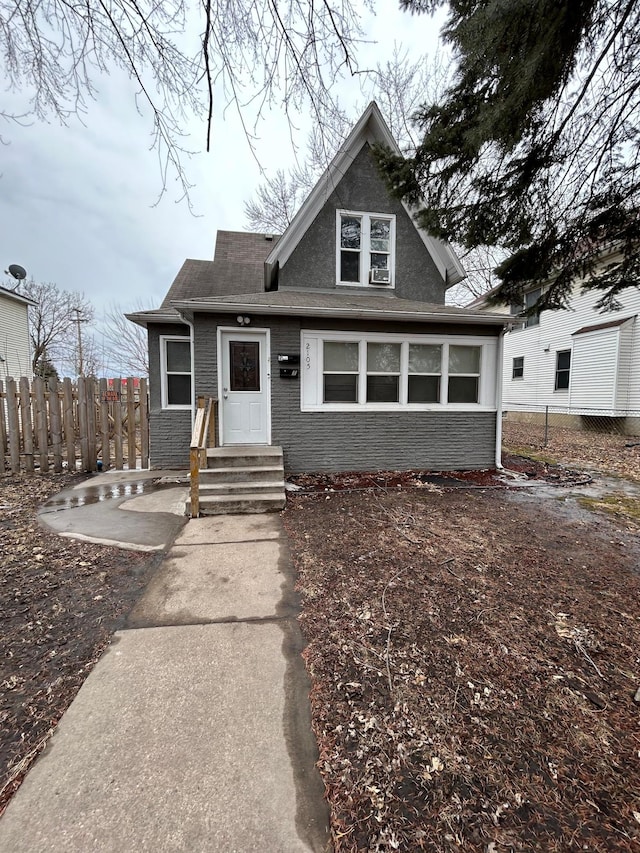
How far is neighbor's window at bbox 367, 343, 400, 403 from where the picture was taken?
24.1 feet

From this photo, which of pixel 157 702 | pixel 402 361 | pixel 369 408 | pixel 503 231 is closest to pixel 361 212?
pixel 402 361

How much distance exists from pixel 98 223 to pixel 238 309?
2241 mm

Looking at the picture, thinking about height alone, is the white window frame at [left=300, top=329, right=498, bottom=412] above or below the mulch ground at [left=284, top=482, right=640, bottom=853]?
above

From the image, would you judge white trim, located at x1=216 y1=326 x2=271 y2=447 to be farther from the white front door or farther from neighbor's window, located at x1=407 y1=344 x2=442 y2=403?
neighbor's window, located at x1=407 y1=344 x2=442 y2=403

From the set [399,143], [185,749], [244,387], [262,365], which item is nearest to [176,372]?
[244,387]

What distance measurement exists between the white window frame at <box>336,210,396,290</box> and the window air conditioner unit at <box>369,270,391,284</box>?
0.07 meters

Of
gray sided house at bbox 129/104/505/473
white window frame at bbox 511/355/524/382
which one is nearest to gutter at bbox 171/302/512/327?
gray sided house at bbox 129/104/505/473

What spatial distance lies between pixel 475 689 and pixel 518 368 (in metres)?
18.6

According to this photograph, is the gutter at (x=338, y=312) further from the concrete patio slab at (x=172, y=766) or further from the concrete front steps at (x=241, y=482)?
the concrete patio slab at (x=172, y=766)

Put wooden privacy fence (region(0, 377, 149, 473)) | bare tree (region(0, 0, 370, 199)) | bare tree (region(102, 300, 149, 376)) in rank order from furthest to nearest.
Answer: bare tree (region(102, 300, 149, 376)), wooden privacy fence (region(0, 377, 149, 473)), bare tree (region(0, 0, 370, 199))

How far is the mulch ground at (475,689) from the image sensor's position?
1.39 meters

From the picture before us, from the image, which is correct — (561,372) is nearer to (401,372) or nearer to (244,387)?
(401,372)

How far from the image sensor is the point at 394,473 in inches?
292

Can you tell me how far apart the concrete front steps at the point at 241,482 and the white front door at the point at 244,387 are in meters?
0.71
